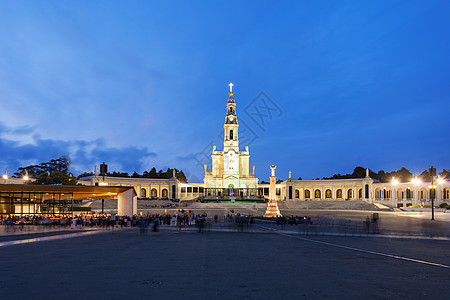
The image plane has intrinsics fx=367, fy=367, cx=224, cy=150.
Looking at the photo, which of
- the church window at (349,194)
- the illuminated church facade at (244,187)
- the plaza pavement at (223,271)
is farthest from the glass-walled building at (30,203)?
the church window at (349,194)

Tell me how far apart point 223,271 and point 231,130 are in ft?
407

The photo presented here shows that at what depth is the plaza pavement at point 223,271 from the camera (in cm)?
1057

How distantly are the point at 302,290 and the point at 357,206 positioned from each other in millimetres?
78897

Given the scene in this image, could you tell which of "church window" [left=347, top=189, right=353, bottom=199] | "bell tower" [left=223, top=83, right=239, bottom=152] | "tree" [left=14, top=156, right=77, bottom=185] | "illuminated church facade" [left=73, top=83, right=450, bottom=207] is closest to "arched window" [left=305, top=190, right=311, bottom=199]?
"illuminated church facade" [left=73, top=83, right=450, bottom=207]

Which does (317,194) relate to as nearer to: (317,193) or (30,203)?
(317,193)

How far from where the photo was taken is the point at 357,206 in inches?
3310

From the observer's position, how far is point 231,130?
137000 millimetres

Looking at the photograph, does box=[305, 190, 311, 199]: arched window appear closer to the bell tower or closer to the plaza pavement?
the bell tower

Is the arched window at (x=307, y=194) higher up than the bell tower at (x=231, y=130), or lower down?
lower down

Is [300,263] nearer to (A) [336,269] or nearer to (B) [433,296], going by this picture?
(A) [336,269]

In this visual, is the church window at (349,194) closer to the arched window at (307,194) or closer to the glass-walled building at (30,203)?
the arched window at (307,194)

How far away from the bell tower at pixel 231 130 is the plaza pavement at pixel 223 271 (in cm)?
11412

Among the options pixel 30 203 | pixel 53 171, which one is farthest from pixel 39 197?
pixel 53 171

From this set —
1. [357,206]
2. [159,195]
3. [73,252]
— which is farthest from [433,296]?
[159,195]
